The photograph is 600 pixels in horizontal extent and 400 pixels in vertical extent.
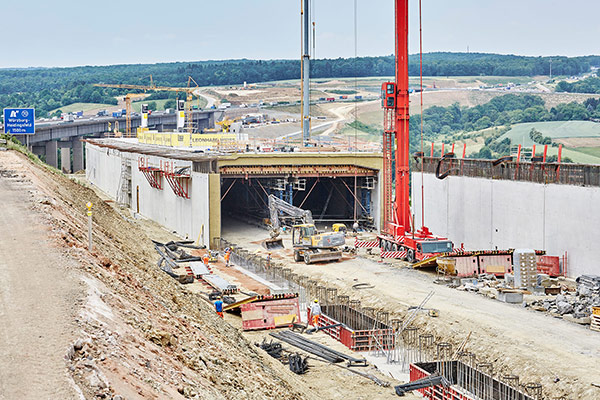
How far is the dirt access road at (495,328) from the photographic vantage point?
2578 cm

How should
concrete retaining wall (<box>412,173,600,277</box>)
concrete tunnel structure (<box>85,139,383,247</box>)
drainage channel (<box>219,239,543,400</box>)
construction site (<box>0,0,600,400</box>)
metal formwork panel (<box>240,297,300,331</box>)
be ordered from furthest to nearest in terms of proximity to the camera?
concrete tunnel structure (<box>85,139,383,247</box>)
concrete retaining wall (<box>412,173,600,277</box>)
metal formwork panel (<box>240,297,300,331</box>)
drainage channel (<box>219,239,543,400</box>)
construction site (<box>0,0,600,400</box>)

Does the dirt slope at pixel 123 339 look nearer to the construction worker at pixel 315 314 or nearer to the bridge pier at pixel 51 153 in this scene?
the construction worker at pixel 315 314

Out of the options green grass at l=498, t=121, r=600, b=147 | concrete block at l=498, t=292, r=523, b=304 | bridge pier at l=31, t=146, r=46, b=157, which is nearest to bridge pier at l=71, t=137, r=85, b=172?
bridge pier at l=31, t=146, r=46, b=157

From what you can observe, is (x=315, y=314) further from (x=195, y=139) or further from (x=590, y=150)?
(x=590, y=150)

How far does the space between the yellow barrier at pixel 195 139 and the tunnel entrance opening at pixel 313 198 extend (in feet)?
13.2

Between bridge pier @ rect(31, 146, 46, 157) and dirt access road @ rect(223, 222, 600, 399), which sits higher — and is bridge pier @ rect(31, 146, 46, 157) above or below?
above

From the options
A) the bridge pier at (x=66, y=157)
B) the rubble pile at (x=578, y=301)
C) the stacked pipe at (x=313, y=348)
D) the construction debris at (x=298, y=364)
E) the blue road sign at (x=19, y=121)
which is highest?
the blue road sign at (x=19, y=121)

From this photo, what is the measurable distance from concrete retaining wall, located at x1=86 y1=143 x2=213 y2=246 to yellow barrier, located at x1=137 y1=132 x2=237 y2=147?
4945 mm

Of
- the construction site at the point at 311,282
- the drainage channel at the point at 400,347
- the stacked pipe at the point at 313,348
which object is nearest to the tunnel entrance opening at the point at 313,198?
the construction site at the point at 311,282

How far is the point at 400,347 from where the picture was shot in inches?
1283

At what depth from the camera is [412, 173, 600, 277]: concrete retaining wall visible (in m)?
40.8

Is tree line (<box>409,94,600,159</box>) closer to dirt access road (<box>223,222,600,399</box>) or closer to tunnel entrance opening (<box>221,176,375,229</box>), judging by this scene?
tunnel entrance opening (<box>221,176,375,229</box>)

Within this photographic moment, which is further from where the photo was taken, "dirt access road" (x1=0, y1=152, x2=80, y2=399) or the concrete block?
the concrete block

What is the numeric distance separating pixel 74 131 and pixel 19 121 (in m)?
73.5
